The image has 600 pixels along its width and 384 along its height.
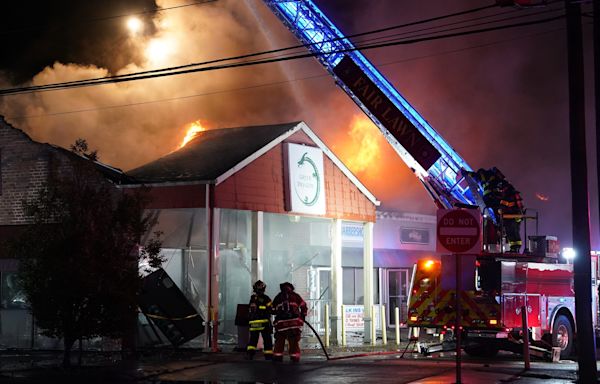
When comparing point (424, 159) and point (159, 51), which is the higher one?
point (159, 51)

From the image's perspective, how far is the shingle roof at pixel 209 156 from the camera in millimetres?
18781

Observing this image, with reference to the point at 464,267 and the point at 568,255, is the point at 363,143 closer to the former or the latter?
the point at 568,255

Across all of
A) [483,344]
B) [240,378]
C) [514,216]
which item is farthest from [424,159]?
[240,378]

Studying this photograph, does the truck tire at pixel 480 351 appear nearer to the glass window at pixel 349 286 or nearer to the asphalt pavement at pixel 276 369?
the asphalt pavement at pixel 276 369

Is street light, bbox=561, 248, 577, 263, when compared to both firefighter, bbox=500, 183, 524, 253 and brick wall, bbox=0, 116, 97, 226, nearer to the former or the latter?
firefighter, bbox=500, 183, 524, 253

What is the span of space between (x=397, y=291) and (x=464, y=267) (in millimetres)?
14847

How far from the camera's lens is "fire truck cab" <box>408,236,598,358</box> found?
16.0m

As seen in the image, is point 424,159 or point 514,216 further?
point 424,159

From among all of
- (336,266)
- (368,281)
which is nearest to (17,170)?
(336,266)

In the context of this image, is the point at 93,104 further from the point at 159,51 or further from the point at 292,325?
the point at 292,325

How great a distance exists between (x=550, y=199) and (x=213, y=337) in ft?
70.1

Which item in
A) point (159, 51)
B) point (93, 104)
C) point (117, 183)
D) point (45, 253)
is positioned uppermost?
point (159, 51)

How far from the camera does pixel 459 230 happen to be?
11.7 metres

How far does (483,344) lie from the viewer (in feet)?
53.8
